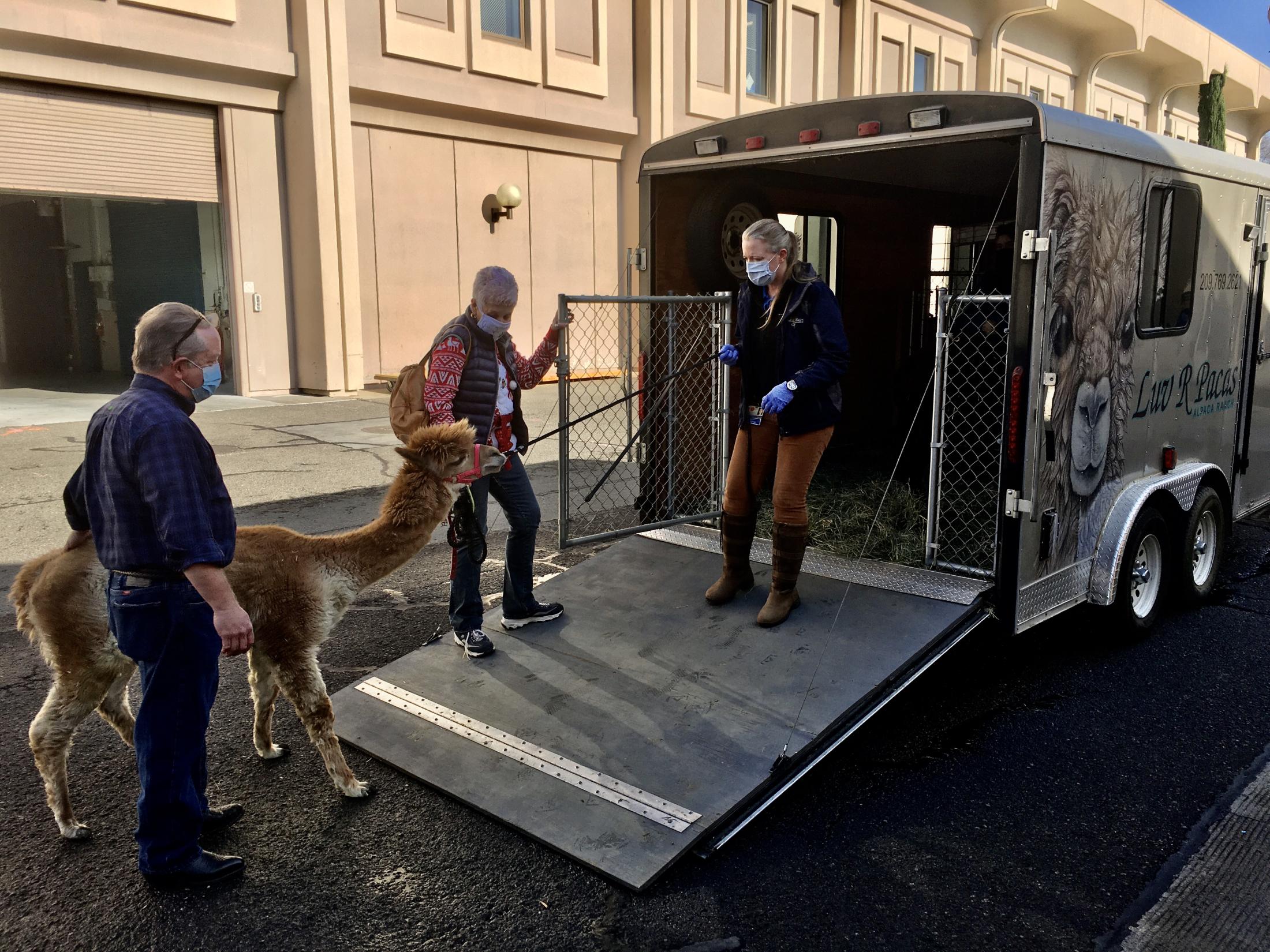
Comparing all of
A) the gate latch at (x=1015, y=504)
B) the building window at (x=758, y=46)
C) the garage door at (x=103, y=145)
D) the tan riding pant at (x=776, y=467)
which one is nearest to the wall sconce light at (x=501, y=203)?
the garage door at (x=103, y=145)

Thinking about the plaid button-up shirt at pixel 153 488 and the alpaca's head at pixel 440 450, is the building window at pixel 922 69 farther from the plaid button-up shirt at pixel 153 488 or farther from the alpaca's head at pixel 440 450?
the plaid button-up shirt at pixel 153 488

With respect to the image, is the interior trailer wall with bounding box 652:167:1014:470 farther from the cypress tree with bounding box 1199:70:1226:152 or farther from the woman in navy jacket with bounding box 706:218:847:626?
the cypress tree with bounding box 1199:70:1226:152

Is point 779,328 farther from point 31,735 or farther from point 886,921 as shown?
point 31,735

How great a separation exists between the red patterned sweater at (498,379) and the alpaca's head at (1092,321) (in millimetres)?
2455

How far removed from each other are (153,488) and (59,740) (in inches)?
50.8

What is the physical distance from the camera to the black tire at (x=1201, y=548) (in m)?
6.10

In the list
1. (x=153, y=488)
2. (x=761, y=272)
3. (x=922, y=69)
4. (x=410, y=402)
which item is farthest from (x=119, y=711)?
(x=922, y=69)

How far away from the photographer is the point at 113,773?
4180mm

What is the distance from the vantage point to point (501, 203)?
57.2 feet

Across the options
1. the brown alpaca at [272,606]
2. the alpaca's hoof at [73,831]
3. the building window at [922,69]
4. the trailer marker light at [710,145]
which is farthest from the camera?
the building window at [922,69]

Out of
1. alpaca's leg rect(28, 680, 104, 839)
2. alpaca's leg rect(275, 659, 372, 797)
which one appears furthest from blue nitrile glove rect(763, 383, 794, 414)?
alpaca's leg rect(28, 680, 104, 839)

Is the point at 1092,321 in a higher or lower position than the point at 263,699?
higher

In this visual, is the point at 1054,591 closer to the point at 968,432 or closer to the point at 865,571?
the point at 865,571

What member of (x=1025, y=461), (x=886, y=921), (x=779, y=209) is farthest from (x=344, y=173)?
(x=886, y=921)
